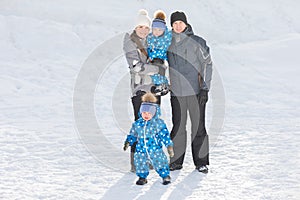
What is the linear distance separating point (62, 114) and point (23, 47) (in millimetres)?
4992

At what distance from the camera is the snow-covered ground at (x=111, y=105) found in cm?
494

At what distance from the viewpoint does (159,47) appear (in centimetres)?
501

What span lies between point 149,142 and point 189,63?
1046 mm

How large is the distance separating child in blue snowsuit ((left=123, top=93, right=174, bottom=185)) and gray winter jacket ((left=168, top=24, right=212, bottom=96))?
54cm

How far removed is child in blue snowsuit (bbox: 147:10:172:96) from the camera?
16.3 ft

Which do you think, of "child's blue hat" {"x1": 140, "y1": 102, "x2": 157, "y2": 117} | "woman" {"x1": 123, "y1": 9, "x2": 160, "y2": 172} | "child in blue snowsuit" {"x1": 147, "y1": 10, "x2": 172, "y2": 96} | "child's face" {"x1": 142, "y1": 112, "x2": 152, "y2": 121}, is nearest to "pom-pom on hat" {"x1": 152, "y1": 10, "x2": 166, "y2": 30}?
"child in blue snowsuit" {"x1": 147, "y1": 10, "x2": 172, "y2": 96}

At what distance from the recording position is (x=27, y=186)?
4789mm

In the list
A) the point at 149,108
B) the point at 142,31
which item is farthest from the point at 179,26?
the point at 149,108

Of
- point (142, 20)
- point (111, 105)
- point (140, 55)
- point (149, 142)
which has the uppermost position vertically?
point (142, 20)

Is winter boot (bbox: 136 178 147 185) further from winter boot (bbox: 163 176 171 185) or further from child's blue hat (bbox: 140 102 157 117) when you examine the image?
child's blue hat (bbox: 140 102 157 117)

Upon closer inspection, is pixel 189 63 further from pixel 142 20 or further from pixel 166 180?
pixel 166 180

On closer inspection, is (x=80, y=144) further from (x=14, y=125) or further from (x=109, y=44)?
(x=109, y=44)

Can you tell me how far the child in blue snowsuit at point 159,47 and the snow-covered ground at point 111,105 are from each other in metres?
1.10

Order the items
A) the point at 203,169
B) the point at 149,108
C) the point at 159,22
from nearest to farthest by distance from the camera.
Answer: the point at 149,108, the point at 159,22, the point at 203,169
